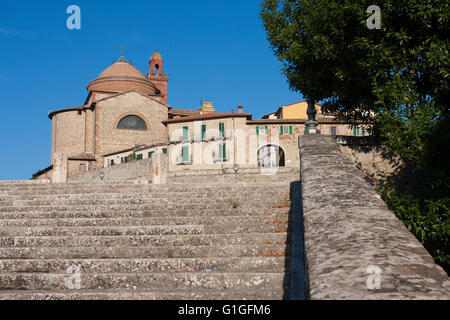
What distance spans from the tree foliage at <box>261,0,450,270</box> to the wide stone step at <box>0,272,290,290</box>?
2367 millimetres

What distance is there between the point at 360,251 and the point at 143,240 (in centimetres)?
391

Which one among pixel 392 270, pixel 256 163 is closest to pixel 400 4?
pixel 392 270

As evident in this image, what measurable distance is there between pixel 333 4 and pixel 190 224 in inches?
185

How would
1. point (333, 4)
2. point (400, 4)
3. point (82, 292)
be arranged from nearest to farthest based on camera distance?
1. point (82, 292)
2. point (400, 4)
3. point (333, 4)

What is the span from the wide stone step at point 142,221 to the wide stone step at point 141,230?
0.27 meters

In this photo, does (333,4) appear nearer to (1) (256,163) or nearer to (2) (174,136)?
(1) (256,163)

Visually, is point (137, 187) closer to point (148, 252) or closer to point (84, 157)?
point (148, 252)

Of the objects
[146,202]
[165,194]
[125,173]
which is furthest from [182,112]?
[146,202]

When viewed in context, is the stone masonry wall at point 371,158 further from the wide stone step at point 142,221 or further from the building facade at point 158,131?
the building facade at point 158,131

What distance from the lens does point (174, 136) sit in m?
44.6

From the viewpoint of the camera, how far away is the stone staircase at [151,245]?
15.1ft

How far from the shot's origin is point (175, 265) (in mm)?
5086

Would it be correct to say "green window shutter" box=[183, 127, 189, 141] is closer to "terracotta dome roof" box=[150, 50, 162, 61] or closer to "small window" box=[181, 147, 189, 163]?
Result: "small window" box=[181, 147, 189, 163]

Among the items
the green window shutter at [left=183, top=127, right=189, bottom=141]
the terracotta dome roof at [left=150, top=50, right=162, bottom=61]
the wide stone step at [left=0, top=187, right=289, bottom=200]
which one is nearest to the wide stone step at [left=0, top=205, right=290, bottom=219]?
the wide stone step at [left=0, top=187, right=289, bottom=200]
